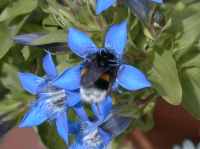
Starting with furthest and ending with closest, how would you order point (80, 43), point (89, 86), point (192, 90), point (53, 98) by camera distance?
1. point (192, 90)
2. point (53, 98)
3. point (80, 43)
4. point (89, 86)

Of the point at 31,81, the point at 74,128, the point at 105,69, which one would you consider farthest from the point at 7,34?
the point at 105,69

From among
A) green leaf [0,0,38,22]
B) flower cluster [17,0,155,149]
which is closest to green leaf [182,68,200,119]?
flower cluster [17,0,155,149]

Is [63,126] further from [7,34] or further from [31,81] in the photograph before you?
[7,34]

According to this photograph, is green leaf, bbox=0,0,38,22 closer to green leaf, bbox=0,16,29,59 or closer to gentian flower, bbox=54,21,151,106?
green leaf, bbox=0,16,29,59

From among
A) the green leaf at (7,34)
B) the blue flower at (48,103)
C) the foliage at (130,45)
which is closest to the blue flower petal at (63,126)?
the blue flower at (48,103)

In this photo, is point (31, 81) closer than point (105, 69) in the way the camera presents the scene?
No

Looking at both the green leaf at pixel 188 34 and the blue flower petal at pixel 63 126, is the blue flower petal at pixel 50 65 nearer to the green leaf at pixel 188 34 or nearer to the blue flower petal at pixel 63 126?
the blue flower petal at pixel 63 126
